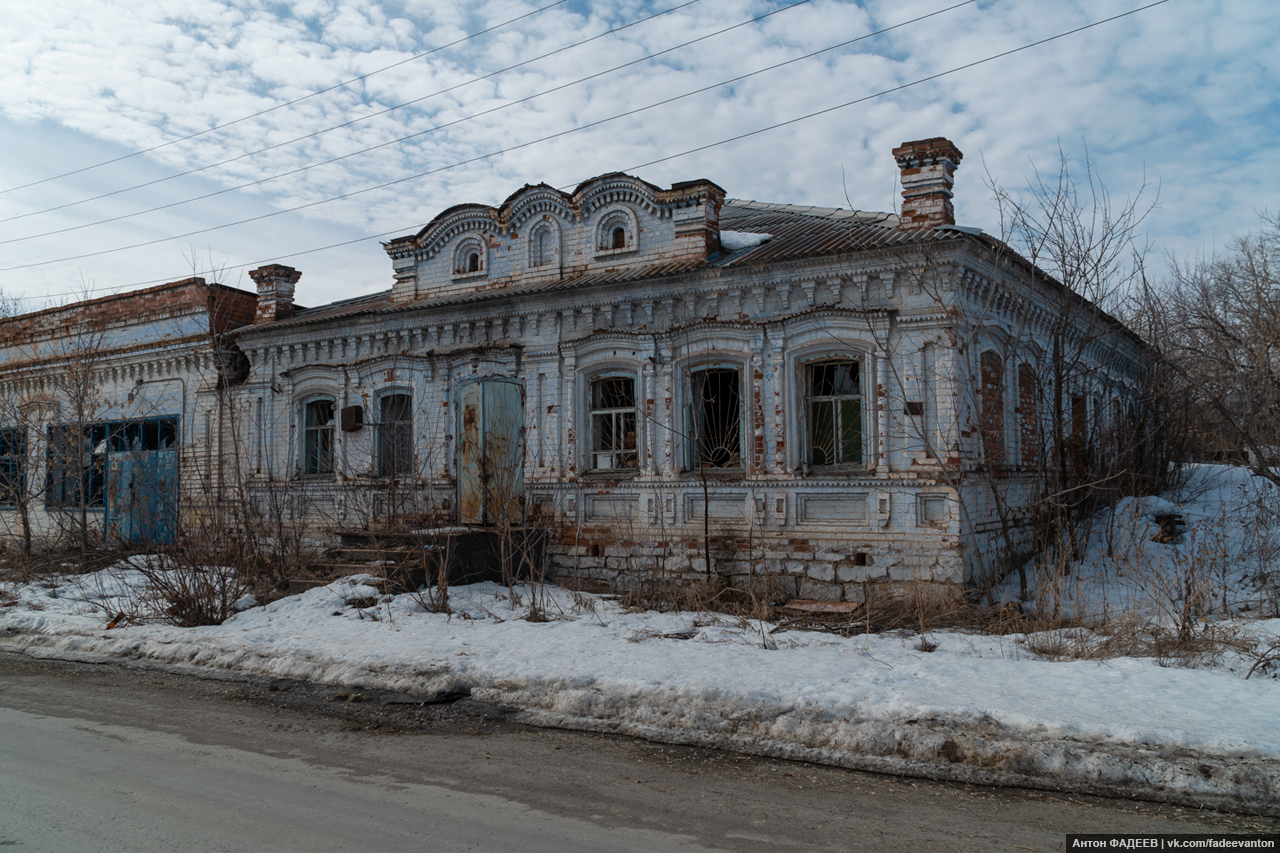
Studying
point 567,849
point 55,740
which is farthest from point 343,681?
point 567,849

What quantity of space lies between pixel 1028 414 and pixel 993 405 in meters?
1.74

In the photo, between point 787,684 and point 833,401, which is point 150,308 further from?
point 787,684

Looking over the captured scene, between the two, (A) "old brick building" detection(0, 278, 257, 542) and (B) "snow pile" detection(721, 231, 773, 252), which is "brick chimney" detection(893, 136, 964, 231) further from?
(A) "old brick building" detection(0, 278, 257, 542)

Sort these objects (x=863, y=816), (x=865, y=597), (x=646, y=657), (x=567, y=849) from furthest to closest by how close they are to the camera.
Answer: (x=865, y=597) → (x=646, y=657) → (x=863, y=816) → (x=567, y=849)

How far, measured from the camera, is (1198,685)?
6039 millimetres

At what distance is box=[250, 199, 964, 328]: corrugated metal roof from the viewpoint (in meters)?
10.6

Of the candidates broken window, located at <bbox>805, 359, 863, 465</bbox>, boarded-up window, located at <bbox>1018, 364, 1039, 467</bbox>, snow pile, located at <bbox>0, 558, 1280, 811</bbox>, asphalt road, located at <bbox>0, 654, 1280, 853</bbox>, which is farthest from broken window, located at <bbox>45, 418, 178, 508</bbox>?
boarded-up window, located at <bbox>1018, 364, 1039, 467</bbox>

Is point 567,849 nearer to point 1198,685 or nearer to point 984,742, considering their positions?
point 984,742

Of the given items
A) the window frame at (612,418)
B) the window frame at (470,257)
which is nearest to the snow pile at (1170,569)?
the window frame at (612,418)

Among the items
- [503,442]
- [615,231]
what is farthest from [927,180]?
[503,442]

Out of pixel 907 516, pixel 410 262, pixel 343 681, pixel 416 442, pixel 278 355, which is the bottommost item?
pixel 343 681

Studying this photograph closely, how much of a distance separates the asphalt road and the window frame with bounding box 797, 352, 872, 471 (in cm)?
582

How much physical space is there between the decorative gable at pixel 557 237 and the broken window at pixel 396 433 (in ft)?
6.34

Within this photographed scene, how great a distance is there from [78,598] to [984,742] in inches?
464
